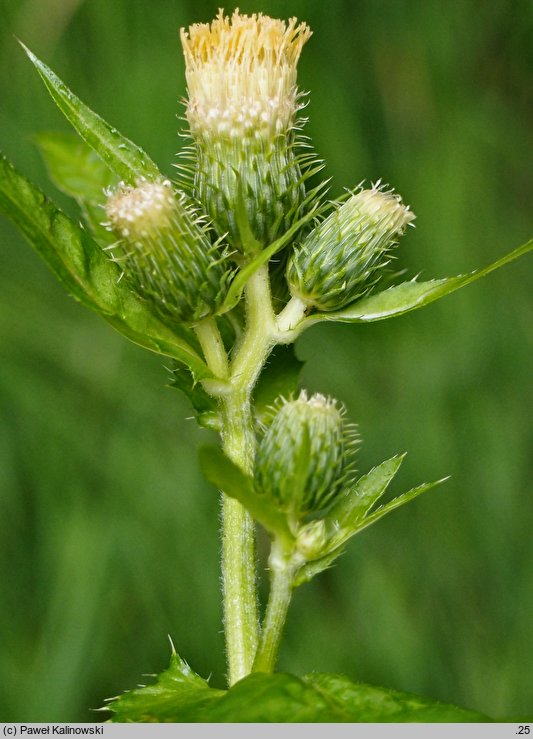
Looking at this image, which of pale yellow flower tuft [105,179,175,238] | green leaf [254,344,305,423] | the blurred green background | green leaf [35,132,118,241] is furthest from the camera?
the blurred green background

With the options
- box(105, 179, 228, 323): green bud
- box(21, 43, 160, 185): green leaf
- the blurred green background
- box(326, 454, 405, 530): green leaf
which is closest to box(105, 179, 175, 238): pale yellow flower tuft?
box(105, 179, 228, 323): green bud

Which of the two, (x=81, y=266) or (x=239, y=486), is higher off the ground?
(x=81, y=266)

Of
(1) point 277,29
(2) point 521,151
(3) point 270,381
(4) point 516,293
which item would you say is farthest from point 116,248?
(2) point 521,151

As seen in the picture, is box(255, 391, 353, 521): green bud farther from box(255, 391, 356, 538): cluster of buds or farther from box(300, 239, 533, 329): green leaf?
box(300, 239, 533, 329): green leaf

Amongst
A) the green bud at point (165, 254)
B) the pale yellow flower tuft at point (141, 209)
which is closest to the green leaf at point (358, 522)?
the green bud at point (165, 254)

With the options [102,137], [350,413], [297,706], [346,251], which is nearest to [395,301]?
[346,251]

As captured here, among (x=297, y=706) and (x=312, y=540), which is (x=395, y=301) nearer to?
(x=312, y=540)

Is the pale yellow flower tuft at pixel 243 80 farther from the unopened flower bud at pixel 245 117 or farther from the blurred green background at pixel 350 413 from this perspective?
the blurred green background at pixel 350 413
